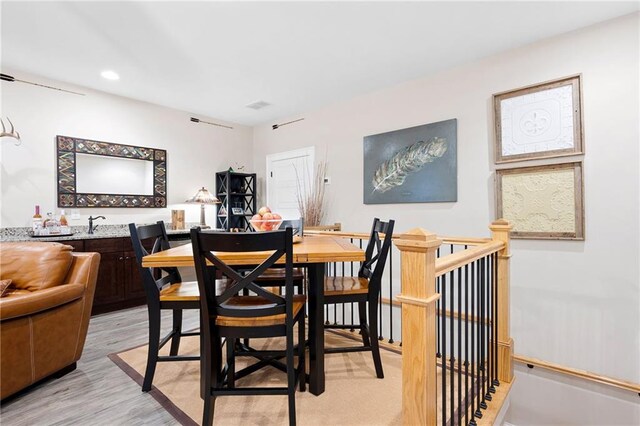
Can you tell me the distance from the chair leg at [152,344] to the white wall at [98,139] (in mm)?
2678

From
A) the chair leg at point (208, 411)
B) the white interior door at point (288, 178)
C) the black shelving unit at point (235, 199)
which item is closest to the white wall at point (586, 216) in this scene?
the white interior door at point (288, 178)

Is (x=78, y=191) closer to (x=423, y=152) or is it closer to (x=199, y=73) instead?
(x=199, y=73)

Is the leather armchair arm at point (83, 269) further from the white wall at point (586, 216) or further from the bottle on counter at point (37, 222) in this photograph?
the white wall at point (586, 216)

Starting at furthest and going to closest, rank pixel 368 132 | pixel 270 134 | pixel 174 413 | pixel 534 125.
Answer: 1. pixel 270 134
2. pixel 368 132
3. pixel 534 125
4. pixel 174 413

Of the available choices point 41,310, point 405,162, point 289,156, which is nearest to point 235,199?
point 289,156

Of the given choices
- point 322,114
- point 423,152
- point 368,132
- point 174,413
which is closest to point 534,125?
point 423,152

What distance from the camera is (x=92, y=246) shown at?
3.48 meters

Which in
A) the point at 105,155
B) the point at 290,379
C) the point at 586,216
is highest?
the point at 105,155

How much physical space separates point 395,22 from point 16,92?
3850mm

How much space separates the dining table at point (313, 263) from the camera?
163cm

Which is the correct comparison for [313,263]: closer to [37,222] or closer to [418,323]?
[418,323]

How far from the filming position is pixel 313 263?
179 cm

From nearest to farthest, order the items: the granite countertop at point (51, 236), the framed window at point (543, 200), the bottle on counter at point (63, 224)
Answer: the framed window at point (543, 200) → the granite countertop at point (51, 236) → the bottle on counter at point (63, 224)

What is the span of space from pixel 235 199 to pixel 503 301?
13.8 feet
